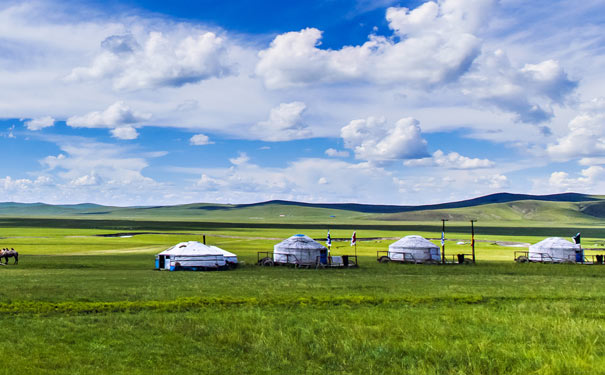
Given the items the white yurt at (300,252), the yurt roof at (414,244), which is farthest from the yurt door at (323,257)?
the yurt roof at (414,244)

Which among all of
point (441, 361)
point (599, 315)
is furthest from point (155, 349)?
point (599, 315)

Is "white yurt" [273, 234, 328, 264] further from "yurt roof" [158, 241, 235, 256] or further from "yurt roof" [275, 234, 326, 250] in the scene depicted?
"yurt roof" [158, 241, 235, 256]

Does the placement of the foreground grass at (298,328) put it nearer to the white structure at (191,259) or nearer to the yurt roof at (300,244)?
the white structure at (191,259)

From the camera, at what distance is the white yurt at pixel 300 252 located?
5872 centimetres

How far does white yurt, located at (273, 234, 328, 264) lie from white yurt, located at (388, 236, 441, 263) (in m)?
10.1

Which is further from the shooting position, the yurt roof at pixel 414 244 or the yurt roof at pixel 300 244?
the yurt roof at pixel 414 244

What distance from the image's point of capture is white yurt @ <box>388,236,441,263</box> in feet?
212

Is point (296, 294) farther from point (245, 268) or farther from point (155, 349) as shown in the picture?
point (245, 268)

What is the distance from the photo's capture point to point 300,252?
2314 inches

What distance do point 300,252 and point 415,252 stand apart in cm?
1458

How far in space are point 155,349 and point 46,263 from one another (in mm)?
41395

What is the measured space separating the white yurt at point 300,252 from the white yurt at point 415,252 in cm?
1014

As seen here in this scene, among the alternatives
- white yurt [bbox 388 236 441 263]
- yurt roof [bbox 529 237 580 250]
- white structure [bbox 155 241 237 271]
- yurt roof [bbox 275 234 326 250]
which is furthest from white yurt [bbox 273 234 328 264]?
yurt roof [bbox 529 237 580 250]

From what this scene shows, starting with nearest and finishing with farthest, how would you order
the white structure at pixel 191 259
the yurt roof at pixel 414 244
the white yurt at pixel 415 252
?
the white structure at pixel 191 259, the white yurt at pixel 415 252, the yurt roof at pixel 414 244
